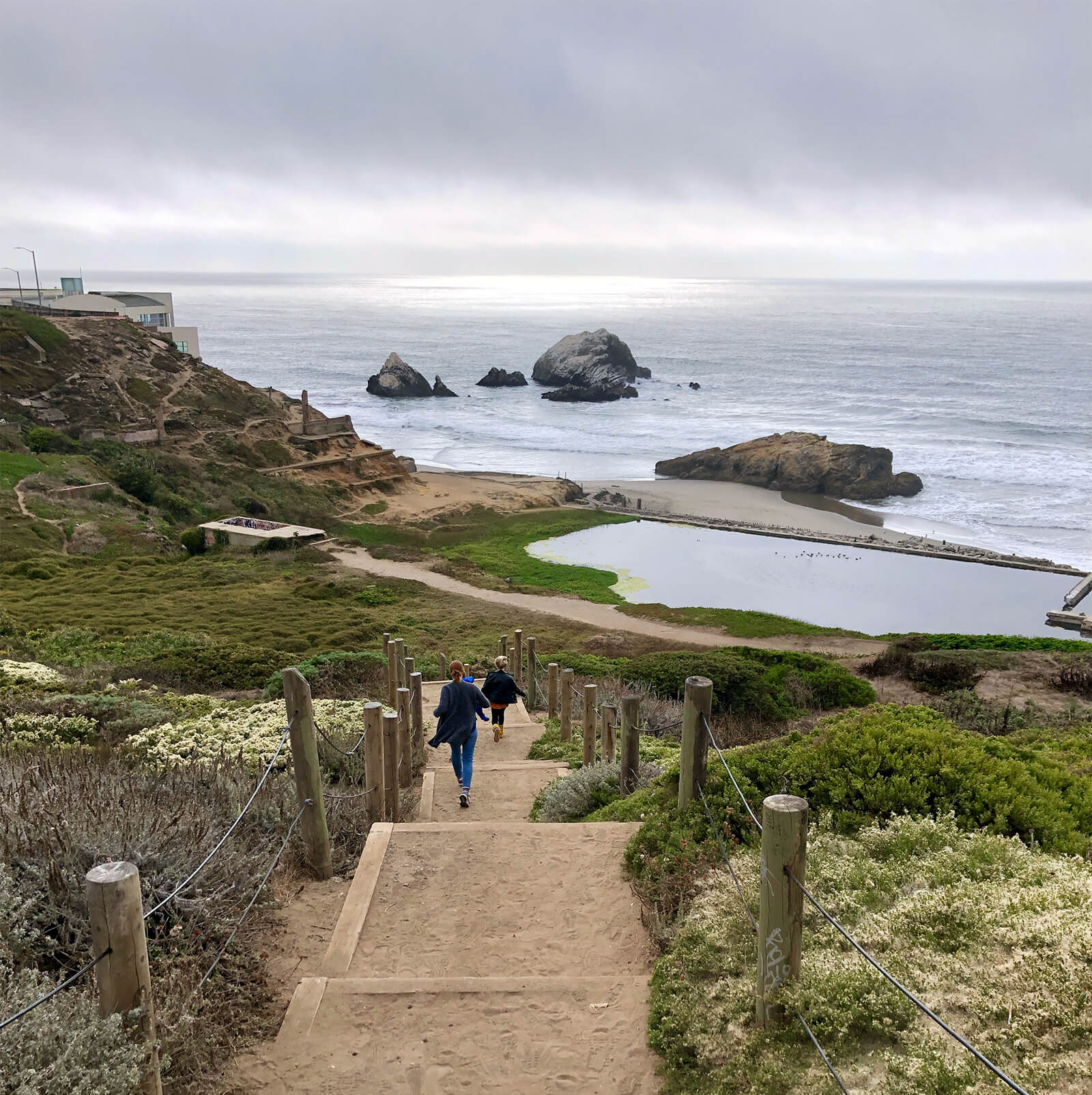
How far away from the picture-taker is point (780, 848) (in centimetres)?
382

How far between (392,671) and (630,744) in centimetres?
534

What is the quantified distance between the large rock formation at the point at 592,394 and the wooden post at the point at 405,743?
92.3 metres

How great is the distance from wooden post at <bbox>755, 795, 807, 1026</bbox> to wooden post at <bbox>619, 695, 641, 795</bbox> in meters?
3.91

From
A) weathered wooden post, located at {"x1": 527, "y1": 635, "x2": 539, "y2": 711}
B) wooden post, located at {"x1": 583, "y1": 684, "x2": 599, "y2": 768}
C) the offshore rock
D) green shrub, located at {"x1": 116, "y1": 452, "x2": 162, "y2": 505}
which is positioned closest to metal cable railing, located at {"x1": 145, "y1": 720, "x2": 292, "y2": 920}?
wooden post, located at {"x1": 583, "y1": 684, "x2": 599, "y2": 768}

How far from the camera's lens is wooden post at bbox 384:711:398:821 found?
297 inches

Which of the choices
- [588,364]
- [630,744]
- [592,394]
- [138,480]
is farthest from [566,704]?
[588,364]

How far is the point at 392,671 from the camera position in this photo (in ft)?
41.9

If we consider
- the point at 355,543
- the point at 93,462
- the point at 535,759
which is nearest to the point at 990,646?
the point at 535,759

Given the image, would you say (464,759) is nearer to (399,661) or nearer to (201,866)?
(399,661)

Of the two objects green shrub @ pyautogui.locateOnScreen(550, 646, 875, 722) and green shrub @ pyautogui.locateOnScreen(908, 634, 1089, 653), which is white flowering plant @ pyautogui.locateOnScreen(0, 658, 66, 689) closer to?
green shrub @ pyautogui.locateOnScreen(550, 646, 875, 722)

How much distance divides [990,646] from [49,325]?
5401cm

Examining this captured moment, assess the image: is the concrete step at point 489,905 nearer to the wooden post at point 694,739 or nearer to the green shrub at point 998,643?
the wooden post at point 694,739

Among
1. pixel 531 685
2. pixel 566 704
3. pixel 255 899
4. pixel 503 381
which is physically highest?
pixel 503 381

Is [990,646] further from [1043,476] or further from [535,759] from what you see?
[1043,476]
